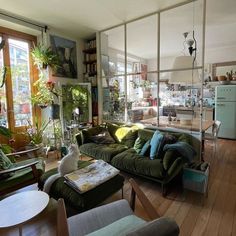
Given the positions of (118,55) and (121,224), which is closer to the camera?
(121,224)

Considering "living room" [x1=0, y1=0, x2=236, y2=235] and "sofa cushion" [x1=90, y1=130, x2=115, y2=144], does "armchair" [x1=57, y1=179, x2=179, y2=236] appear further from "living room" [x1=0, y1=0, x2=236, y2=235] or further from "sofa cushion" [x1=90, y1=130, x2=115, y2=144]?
"sofa cushion" [x1=90, y1=130, x2=115, y2=144]

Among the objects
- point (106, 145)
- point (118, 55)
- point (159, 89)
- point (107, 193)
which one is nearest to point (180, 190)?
point (107, 193)

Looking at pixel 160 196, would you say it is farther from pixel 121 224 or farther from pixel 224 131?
pixel 224 131

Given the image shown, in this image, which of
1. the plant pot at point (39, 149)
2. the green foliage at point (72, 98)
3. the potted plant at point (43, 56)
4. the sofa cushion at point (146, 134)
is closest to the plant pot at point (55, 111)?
the green foliage at point (72, 98)

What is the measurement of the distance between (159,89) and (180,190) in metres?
1.81

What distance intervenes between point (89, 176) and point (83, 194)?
29 centimetres

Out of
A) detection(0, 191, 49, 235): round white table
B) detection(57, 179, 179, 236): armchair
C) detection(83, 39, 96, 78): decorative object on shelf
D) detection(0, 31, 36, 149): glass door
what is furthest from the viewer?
detection(83, 39, 96, 78): decorative object on shelf

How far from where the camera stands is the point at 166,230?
0.86 meters

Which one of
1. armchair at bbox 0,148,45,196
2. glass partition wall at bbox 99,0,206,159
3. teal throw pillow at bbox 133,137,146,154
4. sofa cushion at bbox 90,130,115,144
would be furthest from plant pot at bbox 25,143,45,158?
teal throw pillow at bbox 133,137,146,154

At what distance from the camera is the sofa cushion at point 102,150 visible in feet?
10.0

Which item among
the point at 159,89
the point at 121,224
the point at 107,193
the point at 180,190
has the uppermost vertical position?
the point at 159,89

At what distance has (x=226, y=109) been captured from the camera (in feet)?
17.2

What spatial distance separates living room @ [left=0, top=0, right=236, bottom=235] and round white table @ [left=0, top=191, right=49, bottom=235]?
0.50 metres

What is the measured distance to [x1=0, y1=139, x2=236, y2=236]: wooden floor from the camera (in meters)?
1.91
